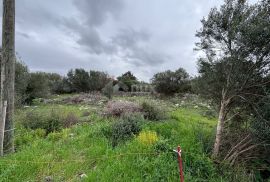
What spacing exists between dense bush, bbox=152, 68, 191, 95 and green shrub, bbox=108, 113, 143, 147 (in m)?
15.6

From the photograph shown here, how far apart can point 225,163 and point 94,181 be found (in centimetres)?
316

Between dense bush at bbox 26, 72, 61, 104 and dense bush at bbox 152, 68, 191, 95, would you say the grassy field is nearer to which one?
dense bush at bbox 26, 72, 61, 104

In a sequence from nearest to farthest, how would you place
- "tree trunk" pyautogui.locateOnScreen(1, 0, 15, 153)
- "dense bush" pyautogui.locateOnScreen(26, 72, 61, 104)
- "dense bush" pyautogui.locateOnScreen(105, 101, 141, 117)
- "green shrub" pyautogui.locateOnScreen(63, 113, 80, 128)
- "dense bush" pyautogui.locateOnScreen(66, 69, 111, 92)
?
1. "tree trunk" pyautogui.locateOnScreen(1, 0, 15, 153)
2. "green shrub" pyautogui.locateOnScreen(63, 113, 80, 128)
3. "dense bush" pyautogui.locateOnScreen(105, 101, 141, 117)
4. "dense bush" pyautogui.locateOnScreen(26, 72, 61, 104)
5. "dense bush" pyautogui.locateOnScreen(66, 69, 111, 92)

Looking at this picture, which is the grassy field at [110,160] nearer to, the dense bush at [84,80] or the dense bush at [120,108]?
the dense bush at [120,108]

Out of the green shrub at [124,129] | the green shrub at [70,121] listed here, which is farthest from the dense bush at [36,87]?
the green shrub at [124,129]

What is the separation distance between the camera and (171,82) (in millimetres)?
23391

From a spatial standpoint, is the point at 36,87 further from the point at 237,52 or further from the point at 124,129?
the point at 237,52

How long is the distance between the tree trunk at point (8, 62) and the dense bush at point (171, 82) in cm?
1729

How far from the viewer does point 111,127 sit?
25.0 ft

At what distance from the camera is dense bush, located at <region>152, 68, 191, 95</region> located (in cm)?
2325

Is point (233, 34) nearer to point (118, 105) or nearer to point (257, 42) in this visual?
point (257, 42)

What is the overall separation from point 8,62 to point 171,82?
1790 cm

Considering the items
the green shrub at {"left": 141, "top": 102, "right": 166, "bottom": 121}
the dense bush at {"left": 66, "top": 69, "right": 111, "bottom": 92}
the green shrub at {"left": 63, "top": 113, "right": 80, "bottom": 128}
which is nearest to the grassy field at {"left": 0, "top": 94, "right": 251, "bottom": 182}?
the green shrub at {"left": 63, "top": 113, "right": 80, "bottom": 128}

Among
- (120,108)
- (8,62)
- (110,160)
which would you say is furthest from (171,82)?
(110,160)
